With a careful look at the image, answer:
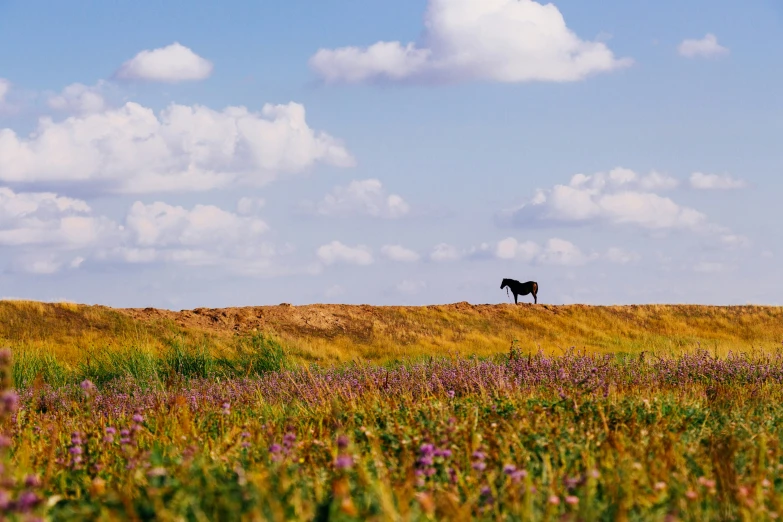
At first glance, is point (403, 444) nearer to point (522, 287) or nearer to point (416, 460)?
point (416, 460)

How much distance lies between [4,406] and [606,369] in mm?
8260

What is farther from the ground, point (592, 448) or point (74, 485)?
point (592, 448)

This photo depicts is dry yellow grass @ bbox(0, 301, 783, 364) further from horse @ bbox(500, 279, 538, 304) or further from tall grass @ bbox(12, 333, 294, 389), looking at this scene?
horse @ bbox(500, 279, 538, 304)

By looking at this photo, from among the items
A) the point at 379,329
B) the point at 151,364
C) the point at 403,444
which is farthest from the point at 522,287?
the point at 403,444

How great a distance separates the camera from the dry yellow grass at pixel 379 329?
17250 mm

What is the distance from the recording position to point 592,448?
5055mm

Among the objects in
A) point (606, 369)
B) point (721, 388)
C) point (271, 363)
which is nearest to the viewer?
point (721, 388)

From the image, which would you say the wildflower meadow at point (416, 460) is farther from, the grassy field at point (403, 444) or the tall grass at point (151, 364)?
the tall grass at point (151, 364)

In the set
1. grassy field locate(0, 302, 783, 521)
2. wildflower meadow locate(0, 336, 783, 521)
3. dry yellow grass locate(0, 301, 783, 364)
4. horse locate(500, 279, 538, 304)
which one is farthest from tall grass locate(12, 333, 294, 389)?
horse locate(500, 279, 538, 304)

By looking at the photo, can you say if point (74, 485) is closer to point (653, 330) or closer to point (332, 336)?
point (332, 336)

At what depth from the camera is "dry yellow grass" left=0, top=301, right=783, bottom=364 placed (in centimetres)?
1725

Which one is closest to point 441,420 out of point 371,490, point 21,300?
point 371,490

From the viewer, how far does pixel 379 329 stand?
2081cm

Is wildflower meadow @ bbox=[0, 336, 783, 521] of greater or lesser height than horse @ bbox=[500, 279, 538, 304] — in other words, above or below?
below
